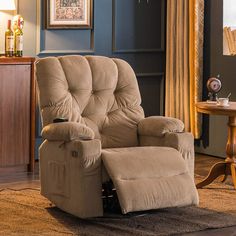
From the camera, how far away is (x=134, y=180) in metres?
4.29

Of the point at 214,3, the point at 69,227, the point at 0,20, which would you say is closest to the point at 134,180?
the point at 69,227

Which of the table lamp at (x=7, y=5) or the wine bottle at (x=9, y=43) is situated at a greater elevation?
the table lamp at (x=7, y=5)

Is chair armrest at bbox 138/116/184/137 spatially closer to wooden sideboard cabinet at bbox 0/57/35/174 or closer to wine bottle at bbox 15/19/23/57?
wooden sideboard cabinet at bbox 0/57/35/174

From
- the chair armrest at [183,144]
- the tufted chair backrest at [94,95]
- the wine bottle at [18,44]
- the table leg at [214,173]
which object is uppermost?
the wine bottle at [18,44]

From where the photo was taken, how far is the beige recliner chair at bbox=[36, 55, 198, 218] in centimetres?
430

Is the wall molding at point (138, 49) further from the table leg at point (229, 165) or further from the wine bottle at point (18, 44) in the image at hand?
the table leg at point (229, 165)

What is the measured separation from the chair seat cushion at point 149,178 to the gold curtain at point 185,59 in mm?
2453

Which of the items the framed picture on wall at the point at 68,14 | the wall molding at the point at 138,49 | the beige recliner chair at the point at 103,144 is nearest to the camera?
the beige recliner chair at the point at 103,144

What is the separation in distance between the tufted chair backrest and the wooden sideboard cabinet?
41.2 inches

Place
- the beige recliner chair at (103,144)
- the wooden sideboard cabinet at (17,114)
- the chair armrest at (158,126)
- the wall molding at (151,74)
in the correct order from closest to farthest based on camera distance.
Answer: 1. the beige recliner chair at (103,144)
2. the chair armrest at (158,126)
3. the wooden sideboard cabinet at (17,114)
4. the wall molding at (151,74)

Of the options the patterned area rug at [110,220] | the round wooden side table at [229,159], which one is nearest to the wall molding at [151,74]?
the round wooden side table at [229,159]

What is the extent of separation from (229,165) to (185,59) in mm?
1726

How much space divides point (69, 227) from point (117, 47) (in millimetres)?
2976

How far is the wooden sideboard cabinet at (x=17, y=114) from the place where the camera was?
5.84 metres
